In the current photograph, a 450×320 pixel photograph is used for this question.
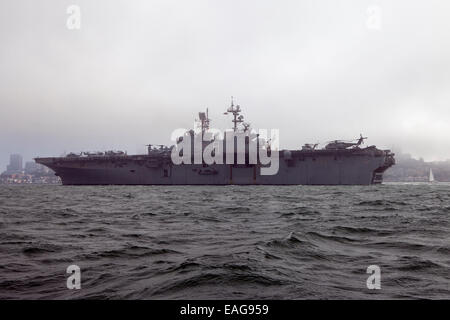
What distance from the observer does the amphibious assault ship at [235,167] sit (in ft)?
144

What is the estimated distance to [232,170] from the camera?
153 feet

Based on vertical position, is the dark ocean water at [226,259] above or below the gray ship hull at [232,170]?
below

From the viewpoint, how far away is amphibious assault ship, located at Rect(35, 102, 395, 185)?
43.9 meters

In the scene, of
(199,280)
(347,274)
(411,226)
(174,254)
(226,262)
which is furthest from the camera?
(411,226)

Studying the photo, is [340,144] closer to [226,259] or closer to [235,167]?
[235,167]

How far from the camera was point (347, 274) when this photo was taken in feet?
16.7

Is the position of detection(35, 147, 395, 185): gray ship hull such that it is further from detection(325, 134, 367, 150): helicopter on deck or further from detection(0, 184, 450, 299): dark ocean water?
detection(0, 184, 450, 299): dark ocean water

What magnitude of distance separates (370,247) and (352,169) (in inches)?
1551

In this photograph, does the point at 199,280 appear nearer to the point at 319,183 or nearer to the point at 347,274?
the point at 347,274

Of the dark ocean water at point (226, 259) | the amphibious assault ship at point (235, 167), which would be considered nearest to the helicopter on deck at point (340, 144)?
the amphibious assault ship at point (235, 167)

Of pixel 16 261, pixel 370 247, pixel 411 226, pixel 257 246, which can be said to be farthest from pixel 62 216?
pixel 411 226

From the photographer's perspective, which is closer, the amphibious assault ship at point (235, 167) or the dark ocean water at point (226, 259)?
the dark ocean water at point (226, 259)

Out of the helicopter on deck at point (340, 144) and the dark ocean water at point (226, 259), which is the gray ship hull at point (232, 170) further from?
the dark ocean water at point (226, 259)
